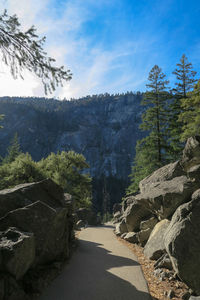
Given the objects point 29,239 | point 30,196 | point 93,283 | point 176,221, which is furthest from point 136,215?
point 29,239

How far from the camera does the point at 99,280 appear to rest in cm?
617

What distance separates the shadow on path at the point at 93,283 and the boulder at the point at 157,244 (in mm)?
798

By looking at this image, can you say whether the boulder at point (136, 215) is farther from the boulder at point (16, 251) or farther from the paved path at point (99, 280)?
the boulder at point (16, 251)

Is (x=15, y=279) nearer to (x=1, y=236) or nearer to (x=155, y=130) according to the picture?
(x=1, y=236)

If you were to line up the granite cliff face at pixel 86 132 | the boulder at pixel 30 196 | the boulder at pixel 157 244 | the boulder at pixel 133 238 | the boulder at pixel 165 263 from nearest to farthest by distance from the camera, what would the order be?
the boulder at pixel 165 263
the boulder at pixel 30 196
the boulder at pixel 157 244
the boulder at pixel 133 238
the granite cliff face at pixel 86 132

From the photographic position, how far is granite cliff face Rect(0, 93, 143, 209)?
477 feet

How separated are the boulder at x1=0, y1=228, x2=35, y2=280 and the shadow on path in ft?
3.63

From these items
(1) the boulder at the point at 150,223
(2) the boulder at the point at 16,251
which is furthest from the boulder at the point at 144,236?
(2) the boulder at the point at 16,251

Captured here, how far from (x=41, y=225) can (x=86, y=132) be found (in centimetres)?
15763

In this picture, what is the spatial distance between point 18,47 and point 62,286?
7.10m

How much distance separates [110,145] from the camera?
518ft

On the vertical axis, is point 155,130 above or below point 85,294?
above

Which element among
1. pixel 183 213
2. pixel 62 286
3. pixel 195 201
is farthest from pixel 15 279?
pixel 195 201

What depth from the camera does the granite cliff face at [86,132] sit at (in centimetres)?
14538
